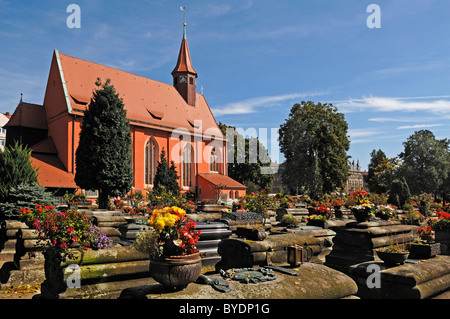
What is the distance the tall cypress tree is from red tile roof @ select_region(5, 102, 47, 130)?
44.8ft

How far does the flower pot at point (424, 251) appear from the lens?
7.47m

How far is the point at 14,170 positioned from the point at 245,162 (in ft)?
134

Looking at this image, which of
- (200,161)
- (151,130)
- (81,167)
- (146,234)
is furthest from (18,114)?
(146,234)

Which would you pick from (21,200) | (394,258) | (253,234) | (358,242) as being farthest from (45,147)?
(394,258)

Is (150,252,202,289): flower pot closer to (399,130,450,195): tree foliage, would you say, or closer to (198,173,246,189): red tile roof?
(198,173,246,189): red tile roof

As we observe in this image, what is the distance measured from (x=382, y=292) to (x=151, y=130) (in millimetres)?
31040

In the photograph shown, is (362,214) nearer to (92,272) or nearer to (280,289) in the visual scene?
(280,289)

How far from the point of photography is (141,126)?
3359cm

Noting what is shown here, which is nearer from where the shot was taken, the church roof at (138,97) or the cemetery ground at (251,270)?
the cemetery ground at (251,270)

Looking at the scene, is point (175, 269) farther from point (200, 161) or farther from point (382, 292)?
point (200, 161)

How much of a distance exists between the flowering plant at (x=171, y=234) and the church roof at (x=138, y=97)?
27067 millimetres

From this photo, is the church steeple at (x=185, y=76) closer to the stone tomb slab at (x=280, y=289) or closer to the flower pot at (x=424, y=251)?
the flower pot at (x=424, y=251)

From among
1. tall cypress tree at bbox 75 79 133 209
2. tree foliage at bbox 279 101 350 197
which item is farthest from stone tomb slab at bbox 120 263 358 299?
tree foliage at bbox 279 101 350 197
